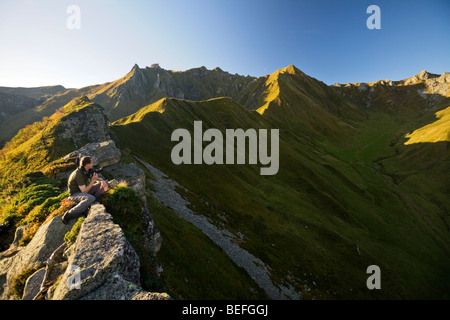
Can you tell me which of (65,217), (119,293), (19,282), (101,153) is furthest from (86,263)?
(101,153)

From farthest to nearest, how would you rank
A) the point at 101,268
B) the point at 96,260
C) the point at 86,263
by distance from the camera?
the point at 96,260 → the point at 86,263 → the point at 101,268

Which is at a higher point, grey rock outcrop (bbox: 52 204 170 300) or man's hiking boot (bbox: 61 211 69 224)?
man's hiking boot (bbox: 61 211 69 224)

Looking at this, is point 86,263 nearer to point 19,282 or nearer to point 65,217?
point 65,217

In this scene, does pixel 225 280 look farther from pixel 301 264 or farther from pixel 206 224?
pixel 301 264

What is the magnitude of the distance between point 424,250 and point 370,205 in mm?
21944

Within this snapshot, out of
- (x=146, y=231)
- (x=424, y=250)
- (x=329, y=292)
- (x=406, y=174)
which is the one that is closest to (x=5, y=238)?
(x=146, y=231)

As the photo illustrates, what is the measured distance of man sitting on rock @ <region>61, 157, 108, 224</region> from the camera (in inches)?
467

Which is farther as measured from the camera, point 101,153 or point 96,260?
point 101,153

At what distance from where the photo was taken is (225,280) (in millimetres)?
24109

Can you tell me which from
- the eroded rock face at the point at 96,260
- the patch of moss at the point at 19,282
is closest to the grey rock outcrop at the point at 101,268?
the eroded rock face at the point at 96,260

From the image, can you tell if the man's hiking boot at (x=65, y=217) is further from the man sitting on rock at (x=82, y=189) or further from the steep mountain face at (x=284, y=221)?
the steep mountain face at (x=284, y=221)

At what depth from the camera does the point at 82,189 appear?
12.4 metres

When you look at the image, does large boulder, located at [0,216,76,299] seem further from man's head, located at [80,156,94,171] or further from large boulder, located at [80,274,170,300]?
large boulder, located at [80,274,170,300]

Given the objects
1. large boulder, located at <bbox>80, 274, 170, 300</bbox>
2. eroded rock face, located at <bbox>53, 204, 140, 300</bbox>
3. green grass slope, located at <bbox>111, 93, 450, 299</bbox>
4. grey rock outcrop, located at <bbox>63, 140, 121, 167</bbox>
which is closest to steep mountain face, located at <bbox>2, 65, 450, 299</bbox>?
green grass slope, located at <bbox>111, 93, 450, 299</bbox>
